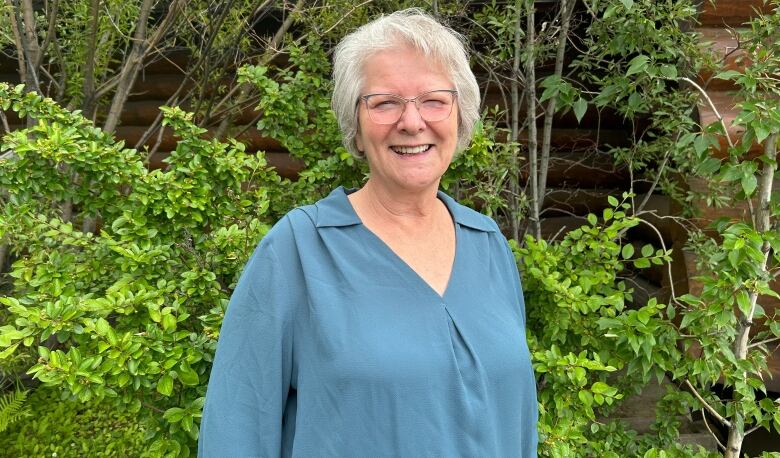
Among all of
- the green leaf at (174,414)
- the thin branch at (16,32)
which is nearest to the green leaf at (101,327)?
the green leaf at (174,414)

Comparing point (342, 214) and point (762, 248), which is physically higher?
point (342, 214)

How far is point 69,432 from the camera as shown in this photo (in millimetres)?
3689

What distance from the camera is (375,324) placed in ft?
4.34

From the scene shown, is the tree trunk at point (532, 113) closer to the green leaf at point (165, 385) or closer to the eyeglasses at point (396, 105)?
the eyeglasses at point (396, 105)

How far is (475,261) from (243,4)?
2.79m

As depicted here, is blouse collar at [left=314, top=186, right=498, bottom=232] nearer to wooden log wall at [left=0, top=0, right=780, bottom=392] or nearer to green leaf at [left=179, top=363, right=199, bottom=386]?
green leaf at [left=179, top=363, right=199, bottom=386]

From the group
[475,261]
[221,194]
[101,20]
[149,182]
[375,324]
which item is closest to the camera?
[375,324]

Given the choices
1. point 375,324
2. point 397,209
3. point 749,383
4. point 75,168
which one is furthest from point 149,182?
point 749,383

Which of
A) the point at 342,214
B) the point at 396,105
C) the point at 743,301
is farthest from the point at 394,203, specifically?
the point at 743,301

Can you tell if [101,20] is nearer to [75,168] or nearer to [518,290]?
[75,168]

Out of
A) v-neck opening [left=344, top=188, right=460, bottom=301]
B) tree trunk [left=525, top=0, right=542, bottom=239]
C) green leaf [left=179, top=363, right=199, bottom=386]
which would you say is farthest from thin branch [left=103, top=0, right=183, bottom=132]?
v-neck opening [left=344, top=188, right=460, bottom=301]

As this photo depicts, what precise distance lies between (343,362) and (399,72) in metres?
0.65

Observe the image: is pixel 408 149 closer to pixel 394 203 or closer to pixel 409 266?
pixel 394 203

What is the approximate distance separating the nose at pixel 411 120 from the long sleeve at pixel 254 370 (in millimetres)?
413
